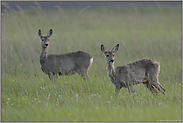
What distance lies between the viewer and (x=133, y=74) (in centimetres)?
623

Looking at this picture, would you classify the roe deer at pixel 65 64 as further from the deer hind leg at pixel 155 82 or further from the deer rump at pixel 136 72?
the deer hind leg at pixel 155 82

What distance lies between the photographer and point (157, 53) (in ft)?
34.4

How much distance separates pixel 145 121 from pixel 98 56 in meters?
6.82

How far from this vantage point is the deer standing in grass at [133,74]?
610 cm

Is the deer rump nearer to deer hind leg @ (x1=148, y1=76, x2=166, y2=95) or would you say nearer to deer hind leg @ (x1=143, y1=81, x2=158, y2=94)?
deer hind leg @ (x1=148, y1=76, x2=166, y2=95)

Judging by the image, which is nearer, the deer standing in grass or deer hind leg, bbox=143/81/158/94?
the deer standing in grass

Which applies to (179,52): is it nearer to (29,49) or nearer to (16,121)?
(29,49)

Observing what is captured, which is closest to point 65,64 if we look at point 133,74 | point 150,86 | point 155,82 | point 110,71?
point 110,71

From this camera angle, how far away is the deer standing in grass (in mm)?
6098

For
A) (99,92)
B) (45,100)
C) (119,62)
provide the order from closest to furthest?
(45,100), (99,92), (119,62)

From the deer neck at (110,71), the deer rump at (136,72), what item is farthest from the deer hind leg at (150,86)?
the deer neck at (110,71)

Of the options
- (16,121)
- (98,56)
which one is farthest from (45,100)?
(98,56)

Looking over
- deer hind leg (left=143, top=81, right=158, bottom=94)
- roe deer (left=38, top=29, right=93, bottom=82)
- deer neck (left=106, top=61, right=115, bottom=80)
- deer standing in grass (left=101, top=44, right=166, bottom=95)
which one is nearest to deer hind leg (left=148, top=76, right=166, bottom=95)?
deer standing in grass (left=101, top=44, right=166, bottom=95)

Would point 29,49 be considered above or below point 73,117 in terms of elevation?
above
